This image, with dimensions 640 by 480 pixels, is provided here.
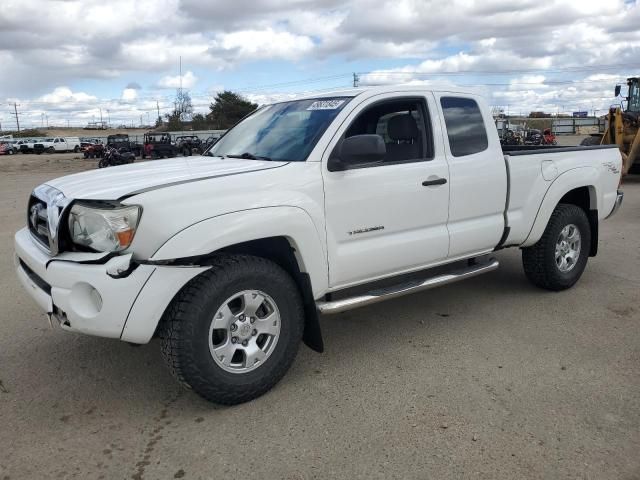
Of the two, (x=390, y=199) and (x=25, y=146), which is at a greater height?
(x=25, y=146)

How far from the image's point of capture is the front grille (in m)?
3.20

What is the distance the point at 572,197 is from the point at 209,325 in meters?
4.15

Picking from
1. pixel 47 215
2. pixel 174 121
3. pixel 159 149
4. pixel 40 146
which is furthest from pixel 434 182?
pixel 174 121

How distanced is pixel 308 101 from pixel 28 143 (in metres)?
60.2

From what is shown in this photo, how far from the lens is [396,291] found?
4.00 m

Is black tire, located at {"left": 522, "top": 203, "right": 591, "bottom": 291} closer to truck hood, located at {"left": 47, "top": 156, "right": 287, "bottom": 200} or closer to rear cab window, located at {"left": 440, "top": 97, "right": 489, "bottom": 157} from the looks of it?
rear cab window, located at {"left": 440, "top": 97, "right": 489, "bottom": 157}

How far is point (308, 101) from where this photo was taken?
14.2 ft

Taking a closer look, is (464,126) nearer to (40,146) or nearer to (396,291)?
(396,291)

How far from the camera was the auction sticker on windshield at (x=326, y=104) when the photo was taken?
13.1 ft

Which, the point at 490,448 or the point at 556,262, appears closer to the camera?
the point at 490,448

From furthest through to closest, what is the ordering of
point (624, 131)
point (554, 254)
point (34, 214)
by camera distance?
point (624, 131) < point (554, 254) < point (34, 214)

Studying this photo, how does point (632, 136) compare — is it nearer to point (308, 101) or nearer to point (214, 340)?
point (308, 101)

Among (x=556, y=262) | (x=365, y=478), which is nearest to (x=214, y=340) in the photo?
(x=365, y=478)

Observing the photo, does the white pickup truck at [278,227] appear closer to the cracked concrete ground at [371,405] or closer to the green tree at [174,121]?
the cracked concrete ground at [371,405]
